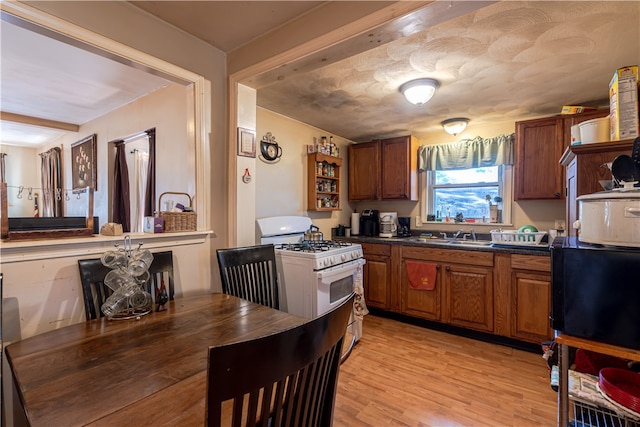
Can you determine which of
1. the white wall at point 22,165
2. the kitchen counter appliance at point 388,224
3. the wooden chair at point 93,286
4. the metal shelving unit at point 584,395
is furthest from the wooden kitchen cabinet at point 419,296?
the white wall at point 22,165

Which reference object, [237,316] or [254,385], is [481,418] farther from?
[254,385]

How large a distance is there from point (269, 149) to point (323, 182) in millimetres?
930

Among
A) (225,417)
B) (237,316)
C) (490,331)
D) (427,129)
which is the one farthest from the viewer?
(427,129)

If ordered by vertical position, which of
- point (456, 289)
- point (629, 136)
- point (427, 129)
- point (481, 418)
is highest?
point (427, 129)

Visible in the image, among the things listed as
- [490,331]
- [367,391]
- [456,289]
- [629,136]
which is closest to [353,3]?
[629,136]

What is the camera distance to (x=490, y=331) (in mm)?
2658

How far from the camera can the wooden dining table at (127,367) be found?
0.67 m

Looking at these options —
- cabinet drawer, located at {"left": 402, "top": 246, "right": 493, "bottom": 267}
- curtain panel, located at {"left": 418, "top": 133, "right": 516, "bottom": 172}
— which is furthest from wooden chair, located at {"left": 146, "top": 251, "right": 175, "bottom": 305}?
curtain panel, located at {"left": 418, "top": 133, "right": 516, "bottom": 172}

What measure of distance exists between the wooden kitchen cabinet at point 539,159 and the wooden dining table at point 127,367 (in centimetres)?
286

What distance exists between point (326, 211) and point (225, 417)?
3094mm

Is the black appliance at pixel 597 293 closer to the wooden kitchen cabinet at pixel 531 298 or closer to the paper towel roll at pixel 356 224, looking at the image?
the wooden kitchen cabinet at pixel 531 298

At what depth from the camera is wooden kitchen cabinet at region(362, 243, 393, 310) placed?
324cm

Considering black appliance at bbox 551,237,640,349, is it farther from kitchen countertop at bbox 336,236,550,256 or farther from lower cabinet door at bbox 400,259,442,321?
lower cabinet door at bbox 400,259,442,321

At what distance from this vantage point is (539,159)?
277 cm
